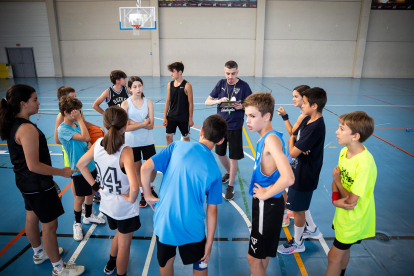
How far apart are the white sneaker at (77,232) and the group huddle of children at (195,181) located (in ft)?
1.44

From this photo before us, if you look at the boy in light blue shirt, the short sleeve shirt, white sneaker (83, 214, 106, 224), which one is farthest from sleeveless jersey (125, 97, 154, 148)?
the short sleeve shirt

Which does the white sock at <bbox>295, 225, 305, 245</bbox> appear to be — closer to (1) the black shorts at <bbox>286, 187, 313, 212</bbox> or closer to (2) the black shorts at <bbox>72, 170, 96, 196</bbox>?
(1) the black shorts at <bbox>286, 187, 313, 212</bbox>

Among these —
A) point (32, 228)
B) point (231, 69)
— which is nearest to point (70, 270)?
point (32, 228)

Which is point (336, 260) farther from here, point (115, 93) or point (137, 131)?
point (115, 93)

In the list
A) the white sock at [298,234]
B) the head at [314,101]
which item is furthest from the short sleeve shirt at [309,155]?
the white sock at [298,234]

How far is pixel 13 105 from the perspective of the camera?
7.98ft

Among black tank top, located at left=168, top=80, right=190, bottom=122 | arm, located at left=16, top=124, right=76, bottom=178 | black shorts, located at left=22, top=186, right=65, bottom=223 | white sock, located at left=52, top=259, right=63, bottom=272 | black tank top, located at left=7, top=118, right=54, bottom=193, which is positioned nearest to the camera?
arm, located at left=16, top=124, right=76, bottom=178

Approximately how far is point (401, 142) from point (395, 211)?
4.08 metres

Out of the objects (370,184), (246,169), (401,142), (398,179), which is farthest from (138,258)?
(401,142)

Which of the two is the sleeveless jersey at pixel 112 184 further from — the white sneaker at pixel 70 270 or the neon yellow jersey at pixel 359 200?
the neon yellow jersey at pixel 359 200

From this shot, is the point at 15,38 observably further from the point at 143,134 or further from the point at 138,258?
the point at 138,258

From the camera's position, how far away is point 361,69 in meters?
22.5

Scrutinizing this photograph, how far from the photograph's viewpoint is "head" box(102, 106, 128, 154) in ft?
7.31

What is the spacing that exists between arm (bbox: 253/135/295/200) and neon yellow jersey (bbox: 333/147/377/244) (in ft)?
2.49
